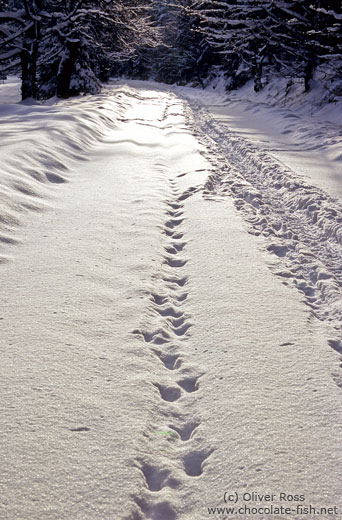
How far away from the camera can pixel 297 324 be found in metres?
2.78

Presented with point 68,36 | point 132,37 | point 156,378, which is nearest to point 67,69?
point 68,36

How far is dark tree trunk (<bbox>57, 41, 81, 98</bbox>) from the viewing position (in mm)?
16297

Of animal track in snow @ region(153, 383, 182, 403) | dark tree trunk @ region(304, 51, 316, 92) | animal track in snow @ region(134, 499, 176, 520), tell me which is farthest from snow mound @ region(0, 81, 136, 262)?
dark tree trunk @ region(304, 51, 316, 92)

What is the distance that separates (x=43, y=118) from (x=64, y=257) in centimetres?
661

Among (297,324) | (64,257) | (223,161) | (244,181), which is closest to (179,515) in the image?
(297,324)

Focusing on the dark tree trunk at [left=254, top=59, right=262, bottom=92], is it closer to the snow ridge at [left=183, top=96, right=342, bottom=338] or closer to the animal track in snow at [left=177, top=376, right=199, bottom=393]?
the snow ridge at [left=183, top=96, right=342, bottom=338]

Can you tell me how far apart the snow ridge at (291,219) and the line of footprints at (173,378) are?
0.85m

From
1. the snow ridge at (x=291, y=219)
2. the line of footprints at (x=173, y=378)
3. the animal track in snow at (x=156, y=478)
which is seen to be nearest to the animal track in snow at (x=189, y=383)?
the line of footprints at (x=173, y=378)

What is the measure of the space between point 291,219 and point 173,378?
9.64ft

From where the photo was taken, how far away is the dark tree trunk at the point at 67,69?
53.5 ft

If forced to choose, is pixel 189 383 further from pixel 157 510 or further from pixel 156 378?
pixel 157 510

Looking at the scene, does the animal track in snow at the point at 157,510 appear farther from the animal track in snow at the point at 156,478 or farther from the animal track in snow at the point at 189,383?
the animal track in snow at the point at 189,383

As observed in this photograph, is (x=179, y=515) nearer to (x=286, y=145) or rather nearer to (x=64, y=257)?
(x=64, y=257)

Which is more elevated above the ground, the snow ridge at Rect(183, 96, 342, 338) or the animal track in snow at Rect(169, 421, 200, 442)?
the snow ridge at Rect(183, 96, 342, 338)
